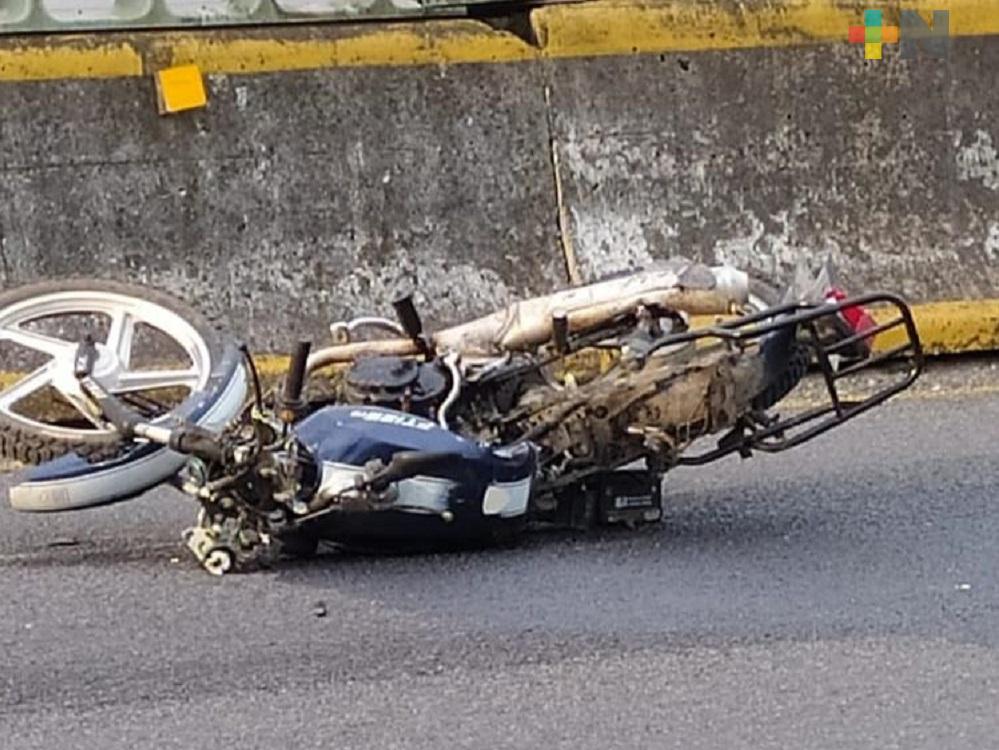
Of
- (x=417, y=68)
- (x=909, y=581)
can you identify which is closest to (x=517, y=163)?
(x=417, y=68)

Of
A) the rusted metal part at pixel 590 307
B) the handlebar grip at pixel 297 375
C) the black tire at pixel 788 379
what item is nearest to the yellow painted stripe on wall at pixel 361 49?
the rusted metal part at pixel 590 307

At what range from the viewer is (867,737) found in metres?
3.86

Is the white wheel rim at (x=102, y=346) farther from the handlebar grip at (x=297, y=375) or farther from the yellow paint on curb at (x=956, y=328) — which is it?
the yellow paint on curb at (x=956, y=328)

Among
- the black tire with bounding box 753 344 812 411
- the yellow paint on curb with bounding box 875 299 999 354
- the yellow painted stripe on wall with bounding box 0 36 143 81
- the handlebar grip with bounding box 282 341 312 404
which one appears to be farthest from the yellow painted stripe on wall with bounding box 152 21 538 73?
the black tire with bounding box 753 344 812 411

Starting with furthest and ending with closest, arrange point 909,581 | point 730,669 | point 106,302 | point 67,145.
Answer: point 67,145, point 106,302, point 909,581, point 730,669

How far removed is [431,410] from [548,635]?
0.76 metres

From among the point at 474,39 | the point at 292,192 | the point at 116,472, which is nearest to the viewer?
the point at 116,472

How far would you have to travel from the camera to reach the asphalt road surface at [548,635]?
3.95 meters

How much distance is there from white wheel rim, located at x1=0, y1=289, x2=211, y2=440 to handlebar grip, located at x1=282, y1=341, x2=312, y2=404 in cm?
21

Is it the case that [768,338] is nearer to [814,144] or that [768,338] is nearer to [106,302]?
[106,302]

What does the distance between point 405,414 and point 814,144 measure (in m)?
2.97

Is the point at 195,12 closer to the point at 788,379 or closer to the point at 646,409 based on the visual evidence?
the point at 646,409

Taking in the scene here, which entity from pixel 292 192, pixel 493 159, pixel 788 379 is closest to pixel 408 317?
pixel 788 379

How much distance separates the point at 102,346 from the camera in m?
5.10
